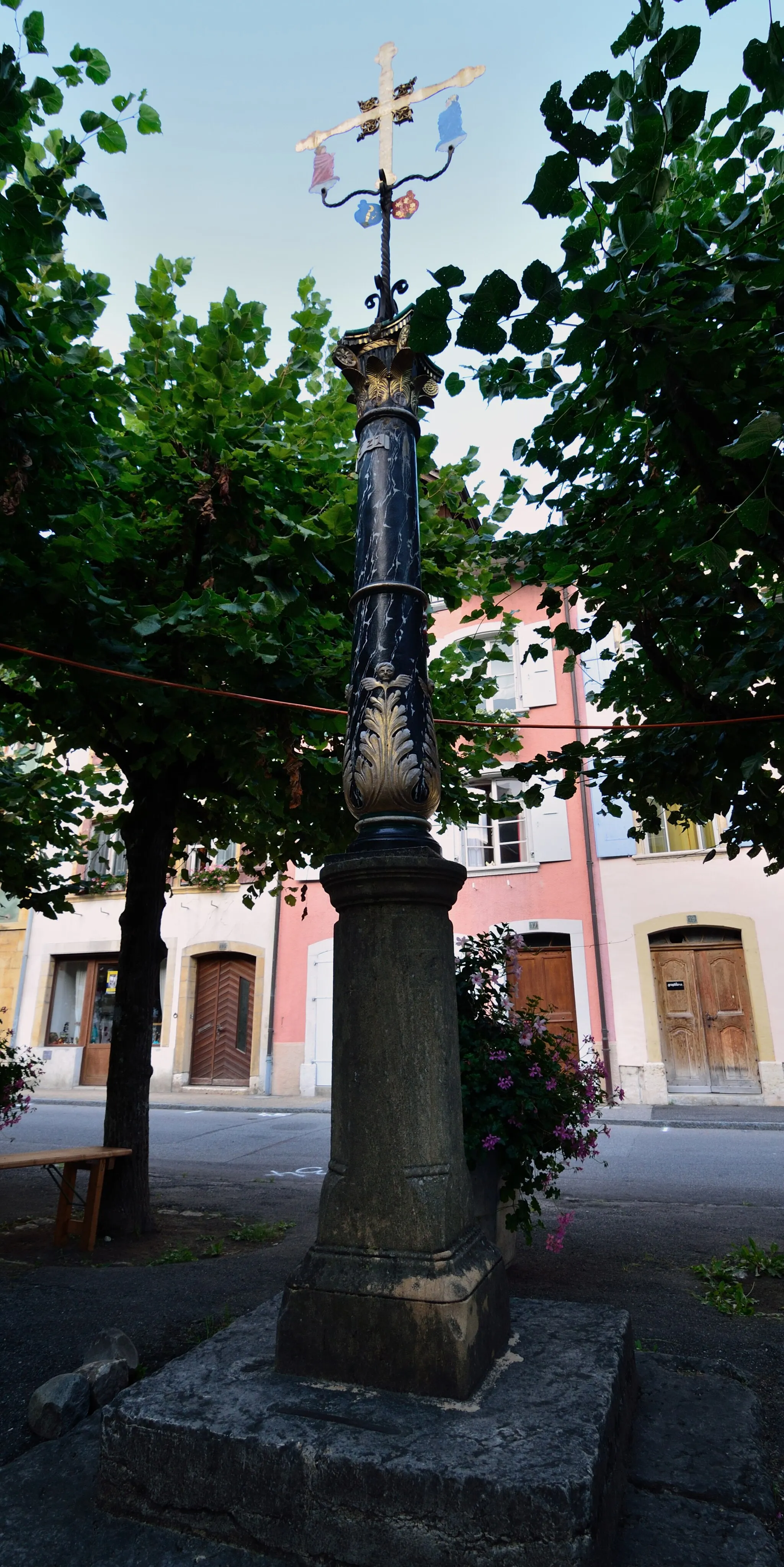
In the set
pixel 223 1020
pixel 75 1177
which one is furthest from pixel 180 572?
pixel 223 1020

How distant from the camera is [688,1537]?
6.54 ft

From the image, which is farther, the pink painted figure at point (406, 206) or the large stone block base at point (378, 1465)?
the pink painted figure at point (406, 206)

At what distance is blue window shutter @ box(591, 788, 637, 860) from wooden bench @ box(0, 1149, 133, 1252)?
10.4m

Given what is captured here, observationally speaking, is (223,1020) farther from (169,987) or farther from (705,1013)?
(705,1013)

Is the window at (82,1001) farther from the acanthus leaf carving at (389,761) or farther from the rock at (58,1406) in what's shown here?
the acanthus leaf carving at (389,761)

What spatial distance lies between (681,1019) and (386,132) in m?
13.1

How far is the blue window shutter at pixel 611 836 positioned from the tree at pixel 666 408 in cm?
845

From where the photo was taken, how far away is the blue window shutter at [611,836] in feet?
47.3

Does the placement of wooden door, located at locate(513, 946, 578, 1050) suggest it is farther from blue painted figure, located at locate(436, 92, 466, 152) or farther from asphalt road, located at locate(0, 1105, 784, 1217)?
blue painted figure, located at locate(436, 92, 466, 152)

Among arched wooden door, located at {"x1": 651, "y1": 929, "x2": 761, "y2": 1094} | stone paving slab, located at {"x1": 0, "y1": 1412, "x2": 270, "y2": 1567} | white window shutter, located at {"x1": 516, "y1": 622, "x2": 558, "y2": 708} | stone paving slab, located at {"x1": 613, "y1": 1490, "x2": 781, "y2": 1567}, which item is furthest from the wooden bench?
white window shutter, located at {"x1": 516, "y1": 622, "x2": 558, "y2": 708}

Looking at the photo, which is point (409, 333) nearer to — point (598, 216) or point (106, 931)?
point (598, 216)

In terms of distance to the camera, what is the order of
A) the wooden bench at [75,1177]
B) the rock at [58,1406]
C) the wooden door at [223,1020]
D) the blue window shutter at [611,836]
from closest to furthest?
the rock at [58,1406] → the wooden bench at [75,1177] → the blue window shutter at [611,836] → the wooden door at [223,1020]

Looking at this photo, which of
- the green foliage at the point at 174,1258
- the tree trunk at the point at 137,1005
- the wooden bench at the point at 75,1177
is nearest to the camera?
the green foliage at the point at 174,1258

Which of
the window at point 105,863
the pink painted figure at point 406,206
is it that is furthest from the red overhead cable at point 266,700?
the window at point 105,863
